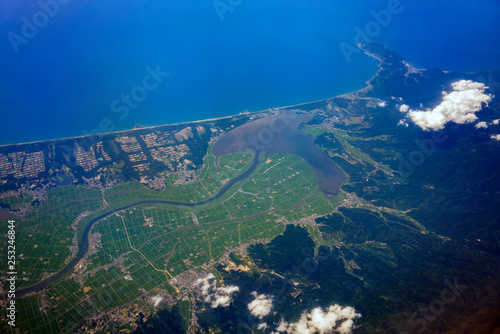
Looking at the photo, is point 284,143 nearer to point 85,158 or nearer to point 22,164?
point 85,158

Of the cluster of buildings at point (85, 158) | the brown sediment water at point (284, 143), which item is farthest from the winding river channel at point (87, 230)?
the cluster of buildings at point (85, 158)

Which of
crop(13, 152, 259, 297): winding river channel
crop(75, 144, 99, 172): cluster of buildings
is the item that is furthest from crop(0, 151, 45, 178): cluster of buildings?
crop(13, 152, 259, 297): winding river channel

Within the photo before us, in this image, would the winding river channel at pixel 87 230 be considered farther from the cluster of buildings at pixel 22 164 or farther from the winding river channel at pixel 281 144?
the cluster of buildings at pixel 22 164

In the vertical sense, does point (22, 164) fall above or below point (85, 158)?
above

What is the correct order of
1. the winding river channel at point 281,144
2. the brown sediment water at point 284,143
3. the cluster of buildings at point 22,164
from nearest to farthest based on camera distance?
the cluster of buildings at point 22,164, the winding river channel at point 281,144, the brown sediment water at point 284,143

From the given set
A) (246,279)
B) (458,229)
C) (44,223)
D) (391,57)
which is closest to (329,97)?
(391,57)

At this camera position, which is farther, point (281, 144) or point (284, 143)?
point (284, 143)

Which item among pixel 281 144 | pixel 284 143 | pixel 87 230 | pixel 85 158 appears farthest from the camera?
pixel 284 143

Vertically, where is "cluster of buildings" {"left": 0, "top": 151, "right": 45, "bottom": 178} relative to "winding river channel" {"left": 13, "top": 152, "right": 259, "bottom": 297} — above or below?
above

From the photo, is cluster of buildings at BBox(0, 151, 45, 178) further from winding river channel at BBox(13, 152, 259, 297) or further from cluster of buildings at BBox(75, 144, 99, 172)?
winding river channel at BBox(13, 152, 259, 297)

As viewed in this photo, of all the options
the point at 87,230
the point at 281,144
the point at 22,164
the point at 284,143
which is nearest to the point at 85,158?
the point at 22,164

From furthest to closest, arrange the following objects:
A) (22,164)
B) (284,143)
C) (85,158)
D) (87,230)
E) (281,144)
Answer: (284,143) → (281,144) → (85,158) → (22,164) → (87,230)

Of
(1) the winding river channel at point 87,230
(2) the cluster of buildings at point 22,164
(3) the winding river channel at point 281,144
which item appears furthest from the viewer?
(3) the winding river channel at point 281,144
